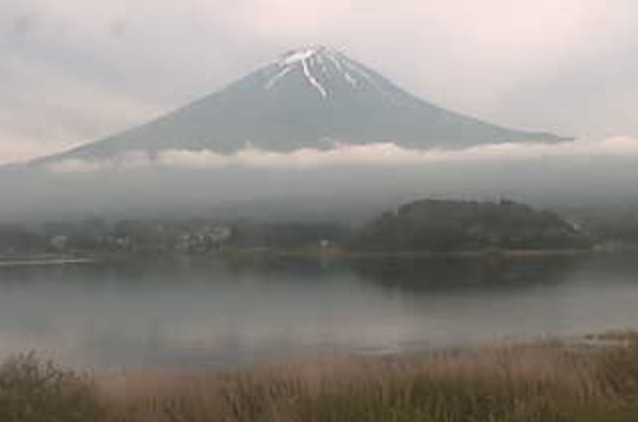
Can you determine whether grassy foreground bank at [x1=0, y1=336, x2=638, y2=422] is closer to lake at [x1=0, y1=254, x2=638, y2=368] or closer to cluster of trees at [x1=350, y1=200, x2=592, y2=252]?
lake at [x1=0, y1=254, x2=638, y2=368]

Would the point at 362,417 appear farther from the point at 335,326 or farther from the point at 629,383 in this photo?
the point at 335,326

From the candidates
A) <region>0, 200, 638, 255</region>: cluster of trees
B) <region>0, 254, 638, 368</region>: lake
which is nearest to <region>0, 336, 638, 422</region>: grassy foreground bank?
<region>0, 254, 638, 368</region>: lake

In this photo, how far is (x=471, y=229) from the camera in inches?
3280

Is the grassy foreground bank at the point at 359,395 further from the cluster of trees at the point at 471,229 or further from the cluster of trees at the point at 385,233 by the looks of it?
the cluster of trees at the point at 385,233

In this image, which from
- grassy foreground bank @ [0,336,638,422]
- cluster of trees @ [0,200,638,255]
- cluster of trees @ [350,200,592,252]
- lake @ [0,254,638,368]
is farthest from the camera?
cluster of trees @ [0,200,638,255]

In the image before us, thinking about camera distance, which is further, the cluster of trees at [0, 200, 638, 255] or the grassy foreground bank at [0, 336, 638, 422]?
the cluster of trees at [0, 200, 638, 255]

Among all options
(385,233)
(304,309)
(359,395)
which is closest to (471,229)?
(385,233)

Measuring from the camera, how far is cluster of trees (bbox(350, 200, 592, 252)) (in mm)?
82250

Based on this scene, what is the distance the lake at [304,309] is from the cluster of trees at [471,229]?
9.09 meters

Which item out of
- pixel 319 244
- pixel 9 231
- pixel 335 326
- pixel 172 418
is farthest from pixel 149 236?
pixel 172 418

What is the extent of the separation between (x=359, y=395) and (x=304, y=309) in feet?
112

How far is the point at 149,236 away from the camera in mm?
116000

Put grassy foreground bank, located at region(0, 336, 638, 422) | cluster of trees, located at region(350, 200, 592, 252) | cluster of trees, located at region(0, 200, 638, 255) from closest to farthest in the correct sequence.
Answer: grassy foreground bank, located at region(0, 336, 638, 422) < cluster of trees, located at region(350, 200, 592, 252) < cluster of trees, located at region(0, 200, 638, 255)

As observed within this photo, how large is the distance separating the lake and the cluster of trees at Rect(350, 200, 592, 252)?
358 inches
